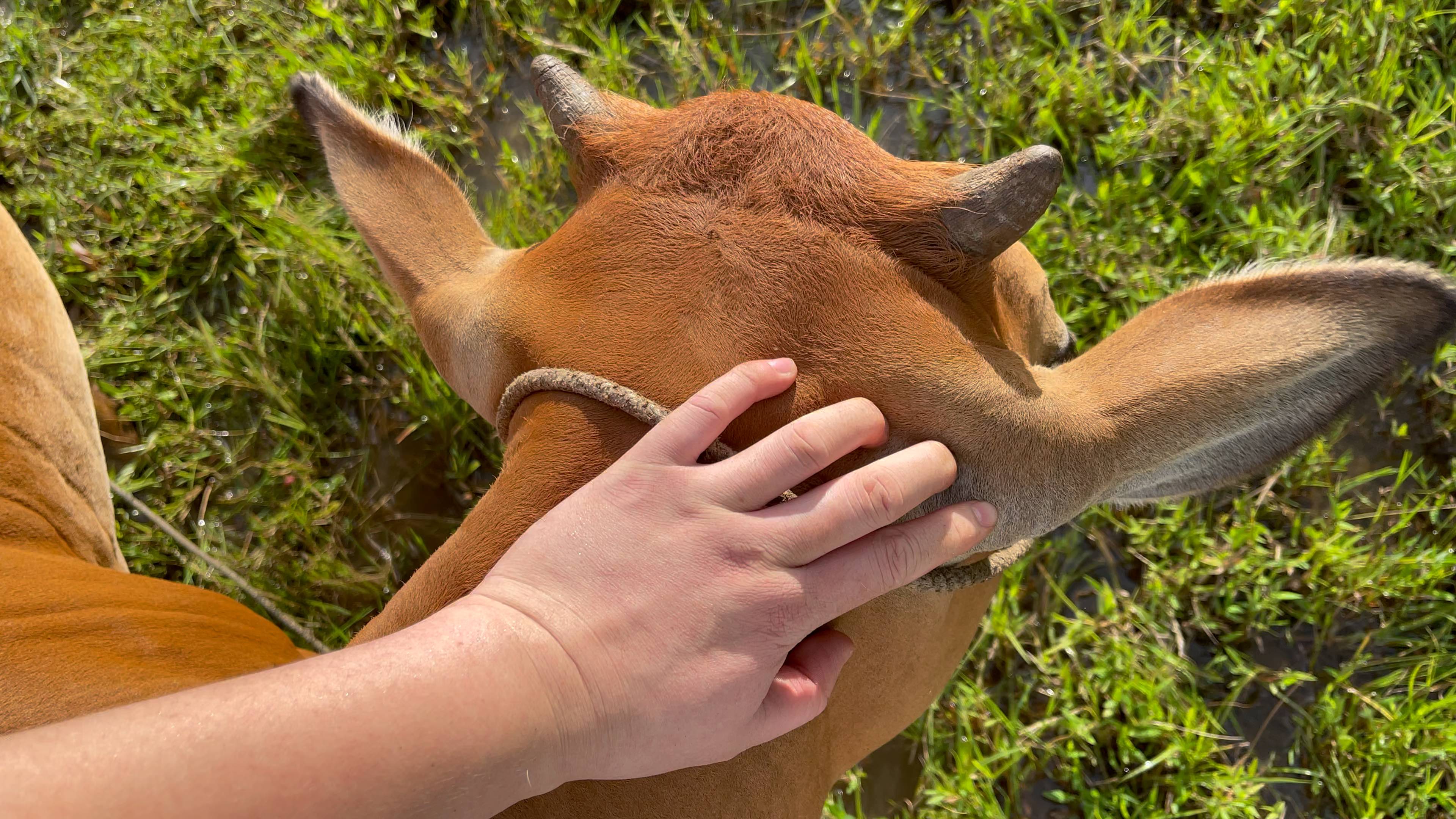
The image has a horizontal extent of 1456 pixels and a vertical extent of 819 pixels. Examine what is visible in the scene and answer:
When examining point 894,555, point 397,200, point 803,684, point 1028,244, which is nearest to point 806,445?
point 894,555

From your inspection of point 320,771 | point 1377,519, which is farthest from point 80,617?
point 1377,519

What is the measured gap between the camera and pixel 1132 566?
2.53m

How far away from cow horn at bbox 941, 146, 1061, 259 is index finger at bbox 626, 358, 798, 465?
272 millimetres

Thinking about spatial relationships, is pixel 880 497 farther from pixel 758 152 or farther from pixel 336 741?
pixel 336 741

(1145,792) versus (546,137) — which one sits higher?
(546,137)

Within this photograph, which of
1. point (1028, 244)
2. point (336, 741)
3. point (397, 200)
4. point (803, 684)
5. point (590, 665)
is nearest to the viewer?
point (336, 741)

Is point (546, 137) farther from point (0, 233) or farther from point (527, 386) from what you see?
point (527, 386)

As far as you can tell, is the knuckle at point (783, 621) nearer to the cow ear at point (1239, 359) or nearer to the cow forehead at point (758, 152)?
the cow ear at point (1239, 359)

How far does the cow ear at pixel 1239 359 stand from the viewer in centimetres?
122

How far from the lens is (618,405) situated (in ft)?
3.88

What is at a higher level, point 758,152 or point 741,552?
point 758,152

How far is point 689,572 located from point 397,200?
2.52ft

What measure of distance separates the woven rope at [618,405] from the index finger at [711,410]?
0.10 ft

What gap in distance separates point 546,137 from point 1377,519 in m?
2.49
